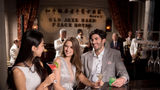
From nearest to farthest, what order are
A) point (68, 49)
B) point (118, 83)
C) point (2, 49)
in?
point (118, 83) < point (68, 49) < point (2, 49)

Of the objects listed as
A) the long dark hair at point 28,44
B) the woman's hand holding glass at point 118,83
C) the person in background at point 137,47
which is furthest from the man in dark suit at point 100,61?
the long dark hair at point 28,44

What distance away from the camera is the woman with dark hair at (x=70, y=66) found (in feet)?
8.17

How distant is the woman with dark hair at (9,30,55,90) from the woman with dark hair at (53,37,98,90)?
585mm

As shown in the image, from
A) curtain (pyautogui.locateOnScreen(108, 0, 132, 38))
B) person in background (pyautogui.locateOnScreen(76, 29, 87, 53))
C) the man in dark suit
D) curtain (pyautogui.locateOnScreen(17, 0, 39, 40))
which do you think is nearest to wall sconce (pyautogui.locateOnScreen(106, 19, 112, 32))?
curtain (pyautogui.locateOnScreen(108, 0, 132, 38))

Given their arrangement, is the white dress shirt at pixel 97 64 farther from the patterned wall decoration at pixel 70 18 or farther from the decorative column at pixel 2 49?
the patterned wall decoration at pixel 70 18

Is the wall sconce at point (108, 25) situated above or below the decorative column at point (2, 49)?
above

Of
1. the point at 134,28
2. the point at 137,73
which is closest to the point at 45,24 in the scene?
the point at 134,28

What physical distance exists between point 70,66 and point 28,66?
85cm

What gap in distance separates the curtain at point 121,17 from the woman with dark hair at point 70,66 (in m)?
6.56

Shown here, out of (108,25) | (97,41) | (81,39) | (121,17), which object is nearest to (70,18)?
(81,39)

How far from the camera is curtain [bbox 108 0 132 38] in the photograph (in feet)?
28.5

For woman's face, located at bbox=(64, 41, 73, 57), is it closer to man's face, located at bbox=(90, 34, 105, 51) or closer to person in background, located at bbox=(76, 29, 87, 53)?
man's face, located at bbox=(90, 34, 105, 51)

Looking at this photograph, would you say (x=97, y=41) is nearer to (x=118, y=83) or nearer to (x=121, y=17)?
(x=118, y=83)

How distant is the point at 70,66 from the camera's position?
103 inches
